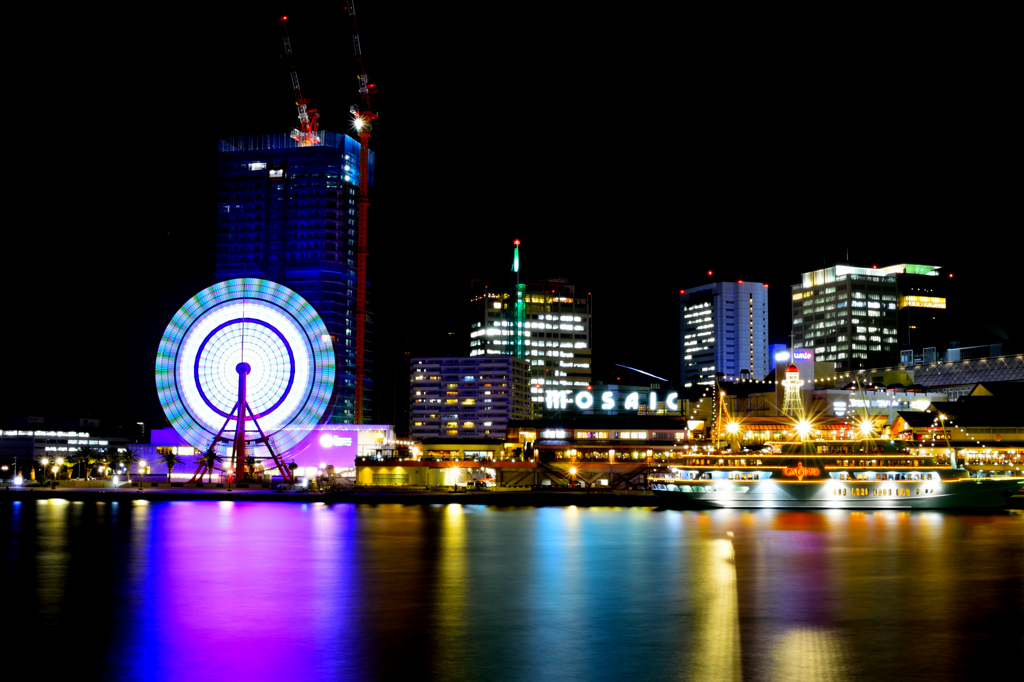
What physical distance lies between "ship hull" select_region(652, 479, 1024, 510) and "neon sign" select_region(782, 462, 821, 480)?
79 centimetres

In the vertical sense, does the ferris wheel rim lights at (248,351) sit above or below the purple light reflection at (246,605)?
above

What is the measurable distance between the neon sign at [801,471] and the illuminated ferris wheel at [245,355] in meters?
54.2

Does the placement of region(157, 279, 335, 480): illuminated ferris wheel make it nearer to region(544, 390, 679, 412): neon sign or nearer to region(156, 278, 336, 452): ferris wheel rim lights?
region(156, 278, 336, 452): ferris wheel rim lights

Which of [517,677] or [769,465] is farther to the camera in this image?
[769,465]

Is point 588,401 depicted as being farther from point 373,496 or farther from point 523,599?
point 523,599

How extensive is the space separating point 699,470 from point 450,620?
67.7 m

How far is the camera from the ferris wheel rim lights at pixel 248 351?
12231 cm

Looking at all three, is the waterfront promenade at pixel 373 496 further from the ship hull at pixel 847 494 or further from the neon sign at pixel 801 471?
the neon sign at pixel 801 471

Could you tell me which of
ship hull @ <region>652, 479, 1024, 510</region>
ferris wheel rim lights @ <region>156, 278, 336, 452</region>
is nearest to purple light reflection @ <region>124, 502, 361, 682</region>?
ship hull @ <region>652, 479, 1024, 510</region>

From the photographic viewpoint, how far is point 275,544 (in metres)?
64.1

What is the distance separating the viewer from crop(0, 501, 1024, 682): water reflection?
99.2 ft

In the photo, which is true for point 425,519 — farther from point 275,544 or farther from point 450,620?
point 450,620

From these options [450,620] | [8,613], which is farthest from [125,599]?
[450,620]

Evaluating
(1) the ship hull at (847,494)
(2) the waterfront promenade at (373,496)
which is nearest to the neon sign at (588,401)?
(2) the waterfront promenade at (373,496)
